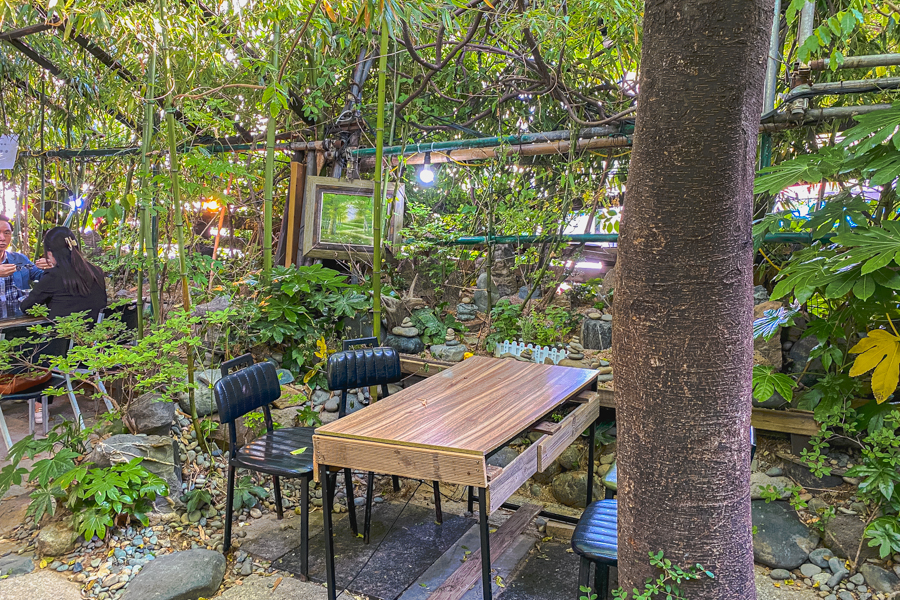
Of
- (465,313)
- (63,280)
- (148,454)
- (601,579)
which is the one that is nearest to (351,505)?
(148,454)

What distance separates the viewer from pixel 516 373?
285 cm

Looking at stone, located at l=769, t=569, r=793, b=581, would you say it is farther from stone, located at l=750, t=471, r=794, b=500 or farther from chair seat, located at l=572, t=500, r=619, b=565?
chair seat, located at l=572, t=500, r=619, b=565

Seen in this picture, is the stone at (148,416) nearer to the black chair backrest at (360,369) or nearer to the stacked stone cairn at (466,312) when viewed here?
the black chair backrest at (360,369)

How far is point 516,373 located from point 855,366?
1.43 m

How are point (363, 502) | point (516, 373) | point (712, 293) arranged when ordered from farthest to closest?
point (363, 502)
point (516, 373)
point (712, 293)

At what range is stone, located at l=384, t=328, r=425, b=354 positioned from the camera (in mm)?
3963

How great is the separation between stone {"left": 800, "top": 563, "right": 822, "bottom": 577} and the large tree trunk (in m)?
1.74

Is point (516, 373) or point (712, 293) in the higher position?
point (712, 293)

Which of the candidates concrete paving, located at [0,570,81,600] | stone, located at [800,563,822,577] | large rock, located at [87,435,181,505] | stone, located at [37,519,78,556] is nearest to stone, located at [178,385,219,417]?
large rock, located at [87,435,181,505]

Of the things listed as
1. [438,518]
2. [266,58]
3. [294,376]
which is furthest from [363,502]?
[266,58]


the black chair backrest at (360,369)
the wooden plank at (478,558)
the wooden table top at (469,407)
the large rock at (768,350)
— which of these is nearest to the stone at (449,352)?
the wooden table top at (469,407)

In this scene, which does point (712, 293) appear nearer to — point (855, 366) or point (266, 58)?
point (855, 366)

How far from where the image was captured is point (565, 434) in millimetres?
2309

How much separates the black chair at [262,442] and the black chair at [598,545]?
0.94 meters
